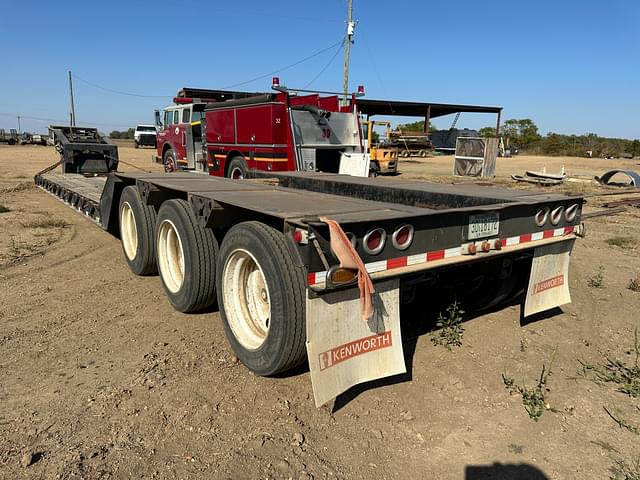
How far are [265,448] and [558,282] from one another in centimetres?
276

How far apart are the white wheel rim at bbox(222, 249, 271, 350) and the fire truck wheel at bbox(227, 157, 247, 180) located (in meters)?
8.26

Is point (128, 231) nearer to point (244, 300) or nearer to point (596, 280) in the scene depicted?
point (244, 300)

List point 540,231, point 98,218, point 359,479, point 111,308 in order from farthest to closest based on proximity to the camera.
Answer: point 98,218 < point 111,308 < point 540,231 < point 359,479

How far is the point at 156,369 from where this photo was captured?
3215 millimetres

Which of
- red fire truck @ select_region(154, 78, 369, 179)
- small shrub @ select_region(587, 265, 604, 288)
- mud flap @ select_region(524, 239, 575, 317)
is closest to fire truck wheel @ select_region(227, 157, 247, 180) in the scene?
red fire truck @ select_region(154, 78, 369, 179)

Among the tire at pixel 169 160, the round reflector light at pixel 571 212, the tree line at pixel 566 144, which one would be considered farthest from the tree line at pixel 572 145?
the round reflector light at pixel 571 212

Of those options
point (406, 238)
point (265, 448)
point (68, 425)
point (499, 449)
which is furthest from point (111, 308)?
point (499, 449)

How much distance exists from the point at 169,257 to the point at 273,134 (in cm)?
647

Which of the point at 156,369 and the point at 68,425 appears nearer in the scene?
the point at 68,425

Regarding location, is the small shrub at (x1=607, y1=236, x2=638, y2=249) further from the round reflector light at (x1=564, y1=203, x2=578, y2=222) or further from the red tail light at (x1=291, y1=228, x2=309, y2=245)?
the red tail light at (x1=291, y1=228, x2=309, y2=245)

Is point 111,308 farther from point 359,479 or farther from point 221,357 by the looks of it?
point 359,479

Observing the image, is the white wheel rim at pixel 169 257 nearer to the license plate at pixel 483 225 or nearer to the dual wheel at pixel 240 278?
the dual wheel at pixel 240 278

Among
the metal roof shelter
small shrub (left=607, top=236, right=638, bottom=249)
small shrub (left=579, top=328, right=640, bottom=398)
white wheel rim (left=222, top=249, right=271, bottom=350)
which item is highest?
the metal roof shelter

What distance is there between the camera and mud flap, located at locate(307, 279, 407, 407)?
255 cm
